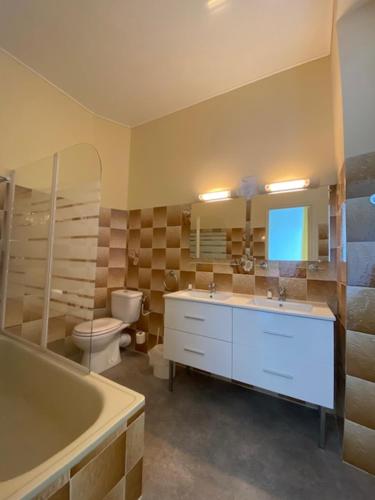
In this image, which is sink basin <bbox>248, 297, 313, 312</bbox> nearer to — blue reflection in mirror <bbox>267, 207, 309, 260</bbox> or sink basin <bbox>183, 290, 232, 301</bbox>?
sink basin <bbox>183, 290, 232, 301</bbox>

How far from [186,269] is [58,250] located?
50.1 inches

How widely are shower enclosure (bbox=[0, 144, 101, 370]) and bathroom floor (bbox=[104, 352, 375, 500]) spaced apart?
0.80m

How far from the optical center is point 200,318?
5.99 feet

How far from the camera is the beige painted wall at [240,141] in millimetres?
1872

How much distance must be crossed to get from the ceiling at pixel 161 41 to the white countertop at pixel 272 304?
199 centimetres

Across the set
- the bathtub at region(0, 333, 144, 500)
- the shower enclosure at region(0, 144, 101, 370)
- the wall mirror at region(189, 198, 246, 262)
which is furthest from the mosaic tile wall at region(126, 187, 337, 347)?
the bathtub at region(0, 333, 144, 500)

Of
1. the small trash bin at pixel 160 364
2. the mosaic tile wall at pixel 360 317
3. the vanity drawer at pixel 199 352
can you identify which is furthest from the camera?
the small trash bin at pixel 160 364

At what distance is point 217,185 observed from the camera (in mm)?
2324

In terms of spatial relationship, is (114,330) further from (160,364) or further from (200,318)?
(200,318)

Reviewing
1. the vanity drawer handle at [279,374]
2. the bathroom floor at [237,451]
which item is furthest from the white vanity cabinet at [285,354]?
the bathroom floor at [237,451]

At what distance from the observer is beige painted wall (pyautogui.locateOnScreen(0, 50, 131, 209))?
1897 millimetres

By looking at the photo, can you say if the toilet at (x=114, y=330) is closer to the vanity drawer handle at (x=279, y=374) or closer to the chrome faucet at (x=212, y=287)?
the chrome faucet at (x=212, y=287)

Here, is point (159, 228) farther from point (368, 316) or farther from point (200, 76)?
point (368, 316)

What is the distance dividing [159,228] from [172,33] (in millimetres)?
1673
